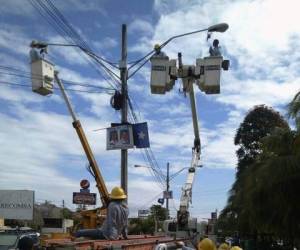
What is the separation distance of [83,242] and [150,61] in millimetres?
11997

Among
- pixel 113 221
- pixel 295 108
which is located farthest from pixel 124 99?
pixel 113 221

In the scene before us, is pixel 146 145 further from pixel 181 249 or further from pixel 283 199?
pixel 181 249

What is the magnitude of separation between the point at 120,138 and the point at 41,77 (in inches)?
114

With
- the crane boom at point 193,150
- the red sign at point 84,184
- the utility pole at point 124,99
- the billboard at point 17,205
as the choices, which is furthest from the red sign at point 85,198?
the billboard at point 17,205

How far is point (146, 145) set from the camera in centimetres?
1836

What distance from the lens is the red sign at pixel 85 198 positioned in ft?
85.8

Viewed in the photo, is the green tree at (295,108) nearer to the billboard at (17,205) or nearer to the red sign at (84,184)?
the red sign at (84,184)

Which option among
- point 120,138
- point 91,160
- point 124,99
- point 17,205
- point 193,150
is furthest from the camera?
point 17,205

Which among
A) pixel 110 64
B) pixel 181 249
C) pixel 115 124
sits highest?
pixel 110 64

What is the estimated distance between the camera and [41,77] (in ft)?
59.6

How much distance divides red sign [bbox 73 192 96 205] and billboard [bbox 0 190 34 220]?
119 ft

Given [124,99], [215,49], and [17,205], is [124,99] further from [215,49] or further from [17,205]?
[17,205]

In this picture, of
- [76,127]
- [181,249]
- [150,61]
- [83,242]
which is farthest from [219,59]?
[83,242]

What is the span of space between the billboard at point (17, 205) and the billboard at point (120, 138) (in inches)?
1767
